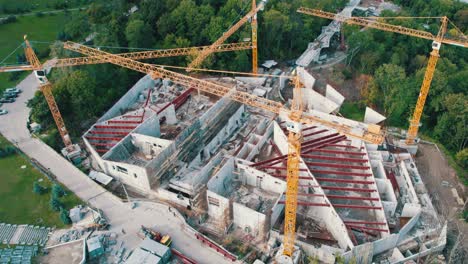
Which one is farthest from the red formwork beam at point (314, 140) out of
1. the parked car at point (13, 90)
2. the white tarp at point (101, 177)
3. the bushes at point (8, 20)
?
the bushes at point (8, 20)

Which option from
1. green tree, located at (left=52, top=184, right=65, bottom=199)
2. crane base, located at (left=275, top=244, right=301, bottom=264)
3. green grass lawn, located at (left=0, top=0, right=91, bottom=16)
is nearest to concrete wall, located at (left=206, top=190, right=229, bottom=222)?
crane base, located at (left=275, top=244, right=301, bottom=264)

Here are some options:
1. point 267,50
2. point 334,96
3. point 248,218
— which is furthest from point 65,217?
point 267,50

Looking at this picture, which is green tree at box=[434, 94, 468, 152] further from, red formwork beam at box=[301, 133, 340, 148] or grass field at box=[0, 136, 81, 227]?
grass field at box=[0, 136, 81, 227]

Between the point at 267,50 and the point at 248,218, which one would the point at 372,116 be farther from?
the point at 248,218

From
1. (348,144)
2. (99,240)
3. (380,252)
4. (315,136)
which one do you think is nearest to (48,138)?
(99,240)

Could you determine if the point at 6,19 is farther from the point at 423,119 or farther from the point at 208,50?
the point at 423,119

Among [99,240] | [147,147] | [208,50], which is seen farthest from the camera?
[208,50]
